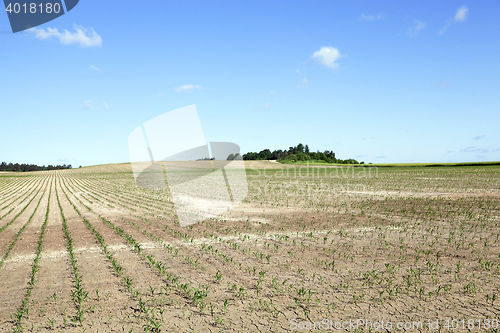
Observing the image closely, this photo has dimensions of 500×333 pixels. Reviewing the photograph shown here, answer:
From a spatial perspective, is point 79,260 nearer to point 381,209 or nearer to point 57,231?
point 57,231

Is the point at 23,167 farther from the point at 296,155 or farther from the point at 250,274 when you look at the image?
the point at 250,274

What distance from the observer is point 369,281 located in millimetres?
8227

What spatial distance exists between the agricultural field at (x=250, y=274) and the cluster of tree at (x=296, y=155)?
120171mm

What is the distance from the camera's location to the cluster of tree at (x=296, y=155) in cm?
14075

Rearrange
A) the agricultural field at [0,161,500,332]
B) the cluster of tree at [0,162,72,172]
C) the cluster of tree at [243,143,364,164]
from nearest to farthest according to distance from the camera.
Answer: the agricultural field at [0,161,500,332] < the cluster of tree at [243,143,364,164] < the cluster of tree at [0,162,72,172]

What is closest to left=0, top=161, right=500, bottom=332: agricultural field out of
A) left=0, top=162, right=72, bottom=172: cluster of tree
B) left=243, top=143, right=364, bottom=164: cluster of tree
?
left=243, top=143, right=364, bottom=164: cluster of tree

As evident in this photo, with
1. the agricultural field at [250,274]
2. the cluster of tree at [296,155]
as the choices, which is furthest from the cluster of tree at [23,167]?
the agricultural field at [250,274]

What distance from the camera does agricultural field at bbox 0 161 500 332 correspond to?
6.39 meters

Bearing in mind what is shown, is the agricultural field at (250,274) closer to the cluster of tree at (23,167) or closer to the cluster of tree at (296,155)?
the cluster of tree at (296,155)

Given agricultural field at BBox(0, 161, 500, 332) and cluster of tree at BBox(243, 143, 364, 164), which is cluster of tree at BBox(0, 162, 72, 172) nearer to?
cluster of tree at BBox(243, 143, 364, 164)

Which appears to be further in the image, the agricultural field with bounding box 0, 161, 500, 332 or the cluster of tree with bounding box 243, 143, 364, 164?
the cluster of tree with bounding box 243, 143, 364, 164

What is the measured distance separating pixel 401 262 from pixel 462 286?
80.6 inches

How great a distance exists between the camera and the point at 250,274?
348 inches

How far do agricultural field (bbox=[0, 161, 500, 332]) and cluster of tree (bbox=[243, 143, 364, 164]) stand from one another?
12017cm
